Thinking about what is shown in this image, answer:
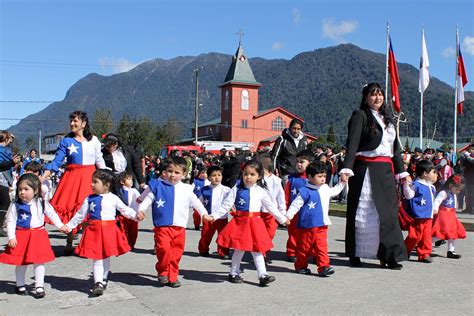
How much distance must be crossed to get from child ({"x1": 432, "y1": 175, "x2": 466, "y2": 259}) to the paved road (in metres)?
0.36

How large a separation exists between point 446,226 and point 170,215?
14.3 ft

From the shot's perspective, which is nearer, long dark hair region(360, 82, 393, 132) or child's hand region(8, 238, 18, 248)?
child's hand region(8, 238, 18, 248)

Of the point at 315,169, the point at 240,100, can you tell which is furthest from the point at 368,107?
the point at 240,100

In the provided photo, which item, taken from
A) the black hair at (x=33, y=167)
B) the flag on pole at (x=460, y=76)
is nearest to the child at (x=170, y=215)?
the black hair at (x=33, y=167)

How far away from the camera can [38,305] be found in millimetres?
5645

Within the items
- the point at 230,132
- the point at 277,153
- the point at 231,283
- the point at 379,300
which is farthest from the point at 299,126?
the point at 230,132

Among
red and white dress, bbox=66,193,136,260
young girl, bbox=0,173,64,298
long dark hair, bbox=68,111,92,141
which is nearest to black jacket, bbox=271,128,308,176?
long dark hair, bbox=68,111,92,141

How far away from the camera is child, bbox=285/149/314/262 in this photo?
8.11 meters

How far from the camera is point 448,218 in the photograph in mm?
8570

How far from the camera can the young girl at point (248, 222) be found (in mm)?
6465

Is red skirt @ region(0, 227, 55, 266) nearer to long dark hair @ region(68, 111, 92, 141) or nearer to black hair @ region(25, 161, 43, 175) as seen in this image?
long dark hair @ region(68, 111, 92, 141)

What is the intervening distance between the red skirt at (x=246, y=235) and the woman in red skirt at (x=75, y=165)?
265 centimetres

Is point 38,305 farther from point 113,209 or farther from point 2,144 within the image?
point 2,144

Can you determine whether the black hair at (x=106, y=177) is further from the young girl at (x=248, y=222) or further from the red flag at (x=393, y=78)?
the red flag at (x=393, y=78)
